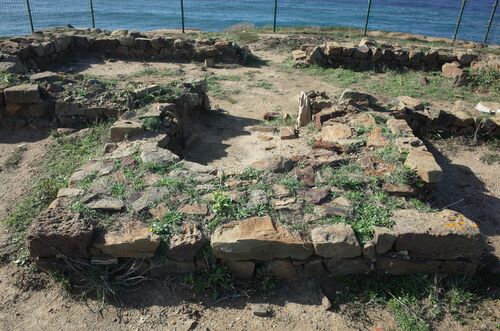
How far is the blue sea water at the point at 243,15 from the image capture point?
21094 millimetres

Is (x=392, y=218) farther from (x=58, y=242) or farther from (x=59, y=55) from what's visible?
(x=59, y=55)

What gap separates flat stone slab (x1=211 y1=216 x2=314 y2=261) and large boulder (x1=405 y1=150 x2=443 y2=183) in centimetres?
200

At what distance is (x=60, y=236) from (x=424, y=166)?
426cm

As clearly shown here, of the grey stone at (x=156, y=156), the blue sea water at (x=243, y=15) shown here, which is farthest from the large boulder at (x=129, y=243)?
the blue sea water at (x=243, y=15)

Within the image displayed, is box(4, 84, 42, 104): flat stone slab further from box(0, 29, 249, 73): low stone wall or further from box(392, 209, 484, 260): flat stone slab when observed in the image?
box(392, 209, 484, 260): flat stone slab

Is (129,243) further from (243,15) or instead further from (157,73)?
(243,15)

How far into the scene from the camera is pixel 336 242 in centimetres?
388

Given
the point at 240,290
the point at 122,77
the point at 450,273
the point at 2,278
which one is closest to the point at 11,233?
the point at 2,278

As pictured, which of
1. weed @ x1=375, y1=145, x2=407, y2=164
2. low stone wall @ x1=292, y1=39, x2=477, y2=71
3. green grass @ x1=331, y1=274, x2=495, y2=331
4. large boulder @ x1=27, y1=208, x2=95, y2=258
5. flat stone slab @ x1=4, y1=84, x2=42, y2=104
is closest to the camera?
green grass @ x1=331, y1=274, x2=495, y2=331

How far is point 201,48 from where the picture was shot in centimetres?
1320

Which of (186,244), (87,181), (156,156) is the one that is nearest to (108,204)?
(87,181)

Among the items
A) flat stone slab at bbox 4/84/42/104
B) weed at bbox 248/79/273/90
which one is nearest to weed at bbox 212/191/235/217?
flat stone slab at bbox 4/84/42/104

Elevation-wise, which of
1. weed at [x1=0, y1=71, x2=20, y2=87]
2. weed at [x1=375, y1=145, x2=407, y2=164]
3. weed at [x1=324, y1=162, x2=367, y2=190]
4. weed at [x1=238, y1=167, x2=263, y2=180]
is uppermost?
weed at [x1=0, y1=71, x2=20, y2=87]

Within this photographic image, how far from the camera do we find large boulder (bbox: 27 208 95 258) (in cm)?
390
